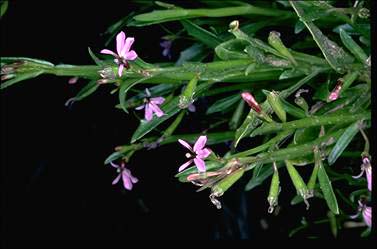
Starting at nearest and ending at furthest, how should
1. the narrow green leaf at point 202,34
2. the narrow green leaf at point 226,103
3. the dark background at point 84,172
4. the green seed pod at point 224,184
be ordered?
1. the green seed pod at point 224,184
2. the narrow green leaf at point 202,34
3. the narrow green leaf at point 226,103
4. the dark background at point 84,172

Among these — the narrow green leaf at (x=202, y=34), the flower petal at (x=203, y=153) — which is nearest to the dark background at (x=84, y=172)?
the narrow green leaf at (x=202, y=34)

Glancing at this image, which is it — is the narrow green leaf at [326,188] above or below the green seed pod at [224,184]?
below

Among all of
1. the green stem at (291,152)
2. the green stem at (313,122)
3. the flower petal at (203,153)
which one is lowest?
the green stem at (291,152)

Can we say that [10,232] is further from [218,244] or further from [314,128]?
[314,128]

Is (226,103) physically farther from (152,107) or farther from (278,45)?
(278,45)

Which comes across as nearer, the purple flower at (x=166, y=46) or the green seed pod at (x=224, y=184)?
the green seed pod at (x=224, y=184)

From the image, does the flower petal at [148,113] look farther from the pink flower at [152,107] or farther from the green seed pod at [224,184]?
the green seed pod at [224,184]
